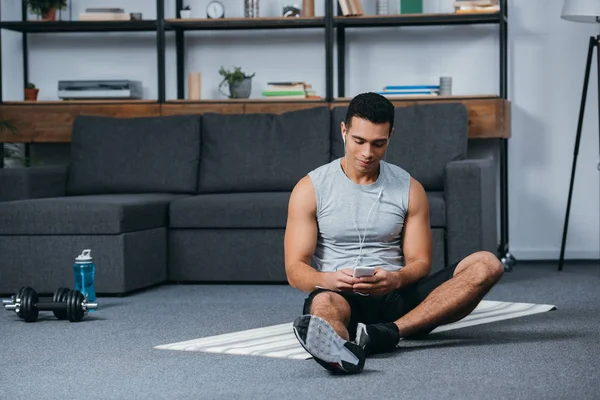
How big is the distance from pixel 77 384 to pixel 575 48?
3.99 metres

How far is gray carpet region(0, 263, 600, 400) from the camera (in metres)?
2.51

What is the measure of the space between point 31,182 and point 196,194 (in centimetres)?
85

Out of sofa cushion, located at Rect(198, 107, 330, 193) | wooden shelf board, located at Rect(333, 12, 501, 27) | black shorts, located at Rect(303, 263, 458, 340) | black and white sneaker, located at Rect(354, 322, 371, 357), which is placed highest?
wooden shelf board, located at Rect(333, 12, 501, 27)

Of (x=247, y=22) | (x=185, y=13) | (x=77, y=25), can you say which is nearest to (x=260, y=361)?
(x=247, y=22)

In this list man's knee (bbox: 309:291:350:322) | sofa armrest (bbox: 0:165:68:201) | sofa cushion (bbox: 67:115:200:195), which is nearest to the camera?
man's knee (bbox: 309:291:350:322)

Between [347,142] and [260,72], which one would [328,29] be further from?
[347,142]

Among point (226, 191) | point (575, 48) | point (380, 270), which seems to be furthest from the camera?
point (575, 48)

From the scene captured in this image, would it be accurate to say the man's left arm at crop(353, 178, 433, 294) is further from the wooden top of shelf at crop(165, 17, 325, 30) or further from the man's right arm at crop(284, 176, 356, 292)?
the wooden top of shelf at crop(165, 17, 325, 30)

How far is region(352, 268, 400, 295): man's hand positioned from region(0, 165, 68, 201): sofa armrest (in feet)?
8.66

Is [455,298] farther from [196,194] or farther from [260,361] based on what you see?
[196,194]

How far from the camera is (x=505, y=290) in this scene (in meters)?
4.50

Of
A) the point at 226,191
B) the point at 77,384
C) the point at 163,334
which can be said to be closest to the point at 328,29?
the point at 226,191

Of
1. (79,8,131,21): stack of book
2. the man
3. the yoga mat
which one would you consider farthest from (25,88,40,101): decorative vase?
the man

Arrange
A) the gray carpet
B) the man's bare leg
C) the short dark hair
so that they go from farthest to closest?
the man's bare leg, the short dark hair, the gray carpet
